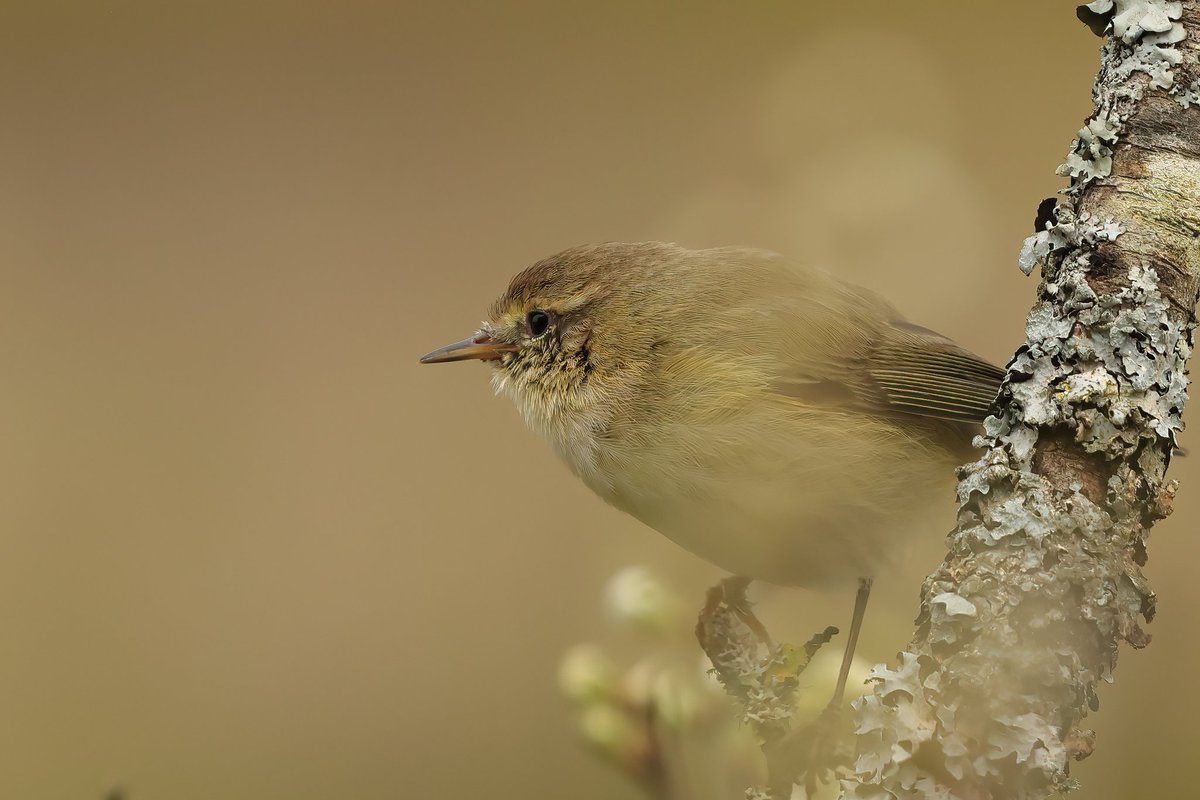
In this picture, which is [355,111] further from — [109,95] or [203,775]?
[203,775]

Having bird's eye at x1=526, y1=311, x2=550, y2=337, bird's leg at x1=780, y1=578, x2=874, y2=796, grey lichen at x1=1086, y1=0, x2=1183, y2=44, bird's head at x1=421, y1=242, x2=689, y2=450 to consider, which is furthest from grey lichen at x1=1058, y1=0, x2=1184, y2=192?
bird's eye at x1=526, y1=311, x2=550, y2=337

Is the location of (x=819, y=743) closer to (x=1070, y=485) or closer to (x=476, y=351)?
(x=1070, y=485)

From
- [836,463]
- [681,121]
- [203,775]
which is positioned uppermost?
[681,121]

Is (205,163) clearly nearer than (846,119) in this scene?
No

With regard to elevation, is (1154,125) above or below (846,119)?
below

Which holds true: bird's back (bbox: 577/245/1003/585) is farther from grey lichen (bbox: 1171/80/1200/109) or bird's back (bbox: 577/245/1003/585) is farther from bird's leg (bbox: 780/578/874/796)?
grey lichen (bbox: 1171/80/1200/109)

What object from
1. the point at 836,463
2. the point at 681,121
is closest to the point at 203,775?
the point at 836,463
